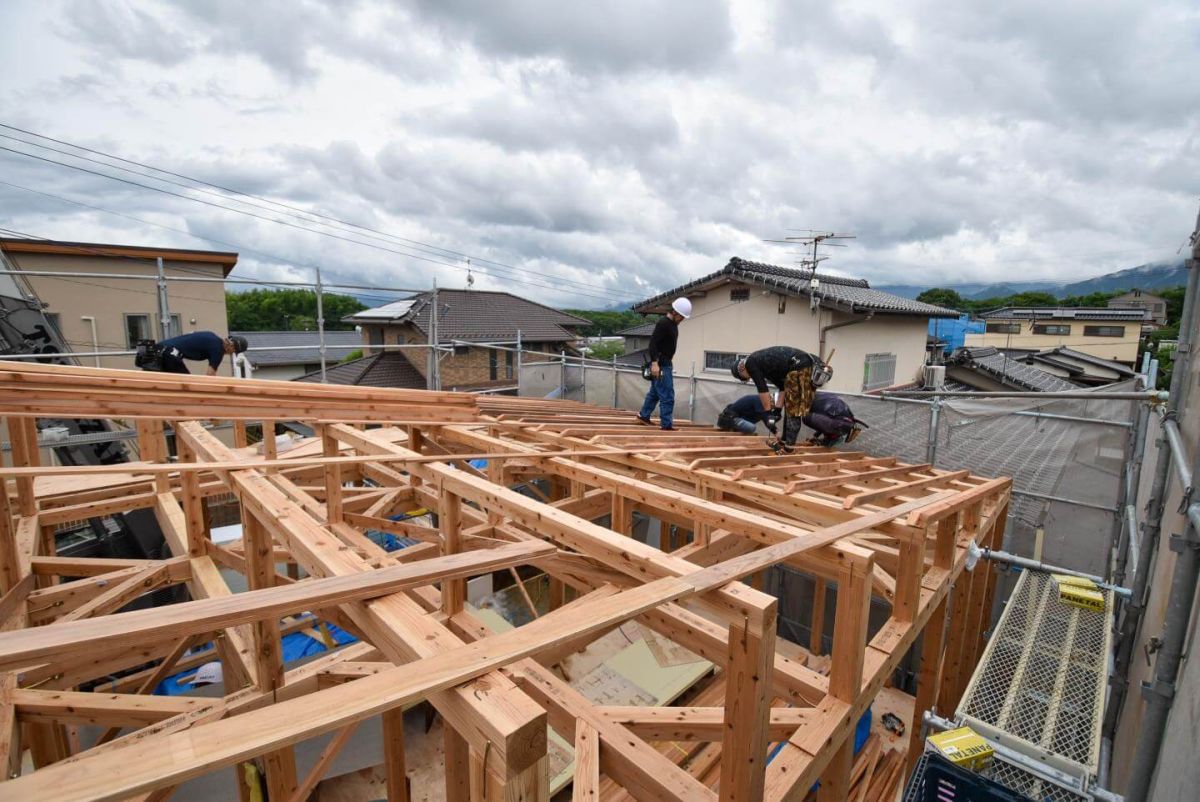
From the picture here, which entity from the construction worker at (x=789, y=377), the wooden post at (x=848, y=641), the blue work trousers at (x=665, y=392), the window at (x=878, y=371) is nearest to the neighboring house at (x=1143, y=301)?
the window at (x=878, y=371)

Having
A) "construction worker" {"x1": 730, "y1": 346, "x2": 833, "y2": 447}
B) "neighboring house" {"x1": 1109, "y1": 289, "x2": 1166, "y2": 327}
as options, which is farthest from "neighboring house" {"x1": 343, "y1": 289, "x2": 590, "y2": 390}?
"neighboring house" {"x1": 1109, "y1": 289, "x2": 1166, "y2": 327}

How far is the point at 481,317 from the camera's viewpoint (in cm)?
2461

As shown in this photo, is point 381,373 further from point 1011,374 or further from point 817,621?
point 1011,374

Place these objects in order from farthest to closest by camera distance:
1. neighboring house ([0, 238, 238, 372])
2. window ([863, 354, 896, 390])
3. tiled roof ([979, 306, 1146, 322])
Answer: tiled roof ([979, 306, 1146, 322]) < window ([863, 354, 896, 390]) < neighboring house ([0, 238, 238, 372])

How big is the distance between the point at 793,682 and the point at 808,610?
6.11m

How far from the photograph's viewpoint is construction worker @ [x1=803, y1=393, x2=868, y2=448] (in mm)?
7695

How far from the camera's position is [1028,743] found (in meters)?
3.15

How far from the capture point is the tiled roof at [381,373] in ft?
70.8

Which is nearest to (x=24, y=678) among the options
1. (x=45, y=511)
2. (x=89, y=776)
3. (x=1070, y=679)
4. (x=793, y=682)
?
(x=45, y=511)

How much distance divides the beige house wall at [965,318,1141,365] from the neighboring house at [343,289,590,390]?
26005 mm

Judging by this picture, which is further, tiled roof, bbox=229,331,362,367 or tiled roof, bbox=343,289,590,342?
tiled roof, bbox=229,331,362,367

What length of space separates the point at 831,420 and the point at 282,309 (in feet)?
209

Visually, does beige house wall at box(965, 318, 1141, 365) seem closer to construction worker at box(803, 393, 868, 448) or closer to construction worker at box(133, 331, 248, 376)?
construction worker at box(803, 393, 868, 448)

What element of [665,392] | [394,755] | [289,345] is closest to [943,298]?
[289,345]
